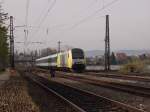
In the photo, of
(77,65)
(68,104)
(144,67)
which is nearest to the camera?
(68,104)

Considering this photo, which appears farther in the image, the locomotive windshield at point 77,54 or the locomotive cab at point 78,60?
the locomotive windshield at point 77,54

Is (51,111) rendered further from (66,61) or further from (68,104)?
(66,61)

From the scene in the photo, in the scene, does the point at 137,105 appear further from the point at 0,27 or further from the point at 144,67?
the point at 144,67

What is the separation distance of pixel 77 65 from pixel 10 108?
44.6 meters

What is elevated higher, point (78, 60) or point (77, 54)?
point (77, 54)

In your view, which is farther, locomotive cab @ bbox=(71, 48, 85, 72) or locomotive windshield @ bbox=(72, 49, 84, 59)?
locomotive windshield @ bbox=(72, 49, 84, 59)

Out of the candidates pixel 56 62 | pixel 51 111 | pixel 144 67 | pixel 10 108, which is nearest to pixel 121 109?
pixel 51 111

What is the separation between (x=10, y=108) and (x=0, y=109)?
0.56 m

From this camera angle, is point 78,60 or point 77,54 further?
point 77,54

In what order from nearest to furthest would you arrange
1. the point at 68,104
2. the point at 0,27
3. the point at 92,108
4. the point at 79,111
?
the point at 79,111 < the point at 92,108 < the point at 68,104 < the point at 0,27

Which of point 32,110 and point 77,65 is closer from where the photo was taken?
point 32,110

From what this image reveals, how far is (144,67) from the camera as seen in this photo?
65062mm

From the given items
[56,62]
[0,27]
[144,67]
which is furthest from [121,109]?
[56,62]

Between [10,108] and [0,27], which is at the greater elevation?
[0,27]
